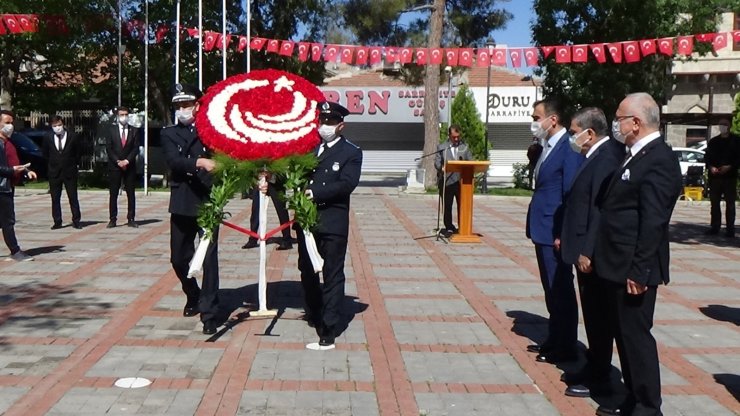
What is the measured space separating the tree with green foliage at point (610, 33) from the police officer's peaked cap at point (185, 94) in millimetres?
17506

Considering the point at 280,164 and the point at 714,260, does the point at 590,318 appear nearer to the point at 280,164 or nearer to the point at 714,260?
the point at 280,164

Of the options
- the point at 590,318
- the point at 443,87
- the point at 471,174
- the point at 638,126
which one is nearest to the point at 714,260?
the point at 471,174

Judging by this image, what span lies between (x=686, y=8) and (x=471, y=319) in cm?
1727

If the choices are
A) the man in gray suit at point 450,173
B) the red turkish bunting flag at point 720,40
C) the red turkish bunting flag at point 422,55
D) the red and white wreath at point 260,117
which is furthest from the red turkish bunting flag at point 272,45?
the red and white wreath at point 260,117

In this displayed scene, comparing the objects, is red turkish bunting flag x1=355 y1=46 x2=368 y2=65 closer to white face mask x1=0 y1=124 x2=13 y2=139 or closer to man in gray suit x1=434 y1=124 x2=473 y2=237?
man in gray suit x1=434 y1=124 x2=473 y2=237

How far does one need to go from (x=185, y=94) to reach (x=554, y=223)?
3305 millimetres

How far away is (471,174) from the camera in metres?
13.8

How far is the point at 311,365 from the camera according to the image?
6.53 metres

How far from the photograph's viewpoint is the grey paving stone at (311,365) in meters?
6.25

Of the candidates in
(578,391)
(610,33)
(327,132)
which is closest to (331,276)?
(327,132)

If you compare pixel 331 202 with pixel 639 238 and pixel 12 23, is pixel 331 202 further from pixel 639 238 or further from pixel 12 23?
pixel 12 23

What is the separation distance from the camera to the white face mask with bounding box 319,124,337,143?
281 inches

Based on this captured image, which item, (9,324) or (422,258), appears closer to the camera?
(9,324)

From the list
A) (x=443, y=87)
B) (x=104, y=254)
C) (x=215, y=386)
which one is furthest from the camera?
(x=443, y=87)
